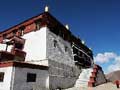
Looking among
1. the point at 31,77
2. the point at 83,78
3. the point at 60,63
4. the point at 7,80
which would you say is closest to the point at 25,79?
the point at 31,77

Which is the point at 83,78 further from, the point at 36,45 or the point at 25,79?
the point at 25,79

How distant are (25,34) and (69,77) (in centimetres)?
1021

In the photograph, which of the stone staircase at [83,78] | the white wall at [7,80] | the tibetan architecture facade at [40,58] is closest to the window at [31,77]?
the tibetan architecture facade at [40,58]

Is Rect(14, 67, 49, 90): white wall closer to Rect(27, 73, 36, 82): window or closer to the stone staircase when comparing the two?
Rect(27, 73, 36, 82): window

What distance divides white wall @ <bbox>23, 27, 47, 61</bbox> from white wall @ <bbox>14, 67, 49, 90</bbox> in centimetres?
285

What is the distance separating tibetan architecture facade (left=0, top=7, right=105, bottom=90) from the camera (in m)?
18.6

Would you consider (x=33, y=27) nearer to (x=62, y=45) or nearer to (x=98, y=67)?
(x=62, y=45)

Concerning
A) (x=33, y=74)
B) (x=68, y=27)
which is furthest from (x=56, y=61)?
(x=68, y=27)

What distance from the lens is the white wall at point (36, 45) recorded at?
23875 millimetres

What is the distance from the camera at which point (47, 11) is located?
84.2 ft

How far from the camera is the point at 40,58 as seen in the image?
926 inches

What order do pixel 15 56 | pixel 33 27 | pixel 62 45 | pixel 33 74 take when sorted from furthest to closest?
pixel 62 45 → pixel 33 27 → pixel 15 56 → pixel 33 74

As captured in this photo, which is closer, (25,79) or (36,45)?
(25,79)

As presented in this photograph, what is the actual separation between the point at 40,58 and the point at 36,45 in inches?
97.0
